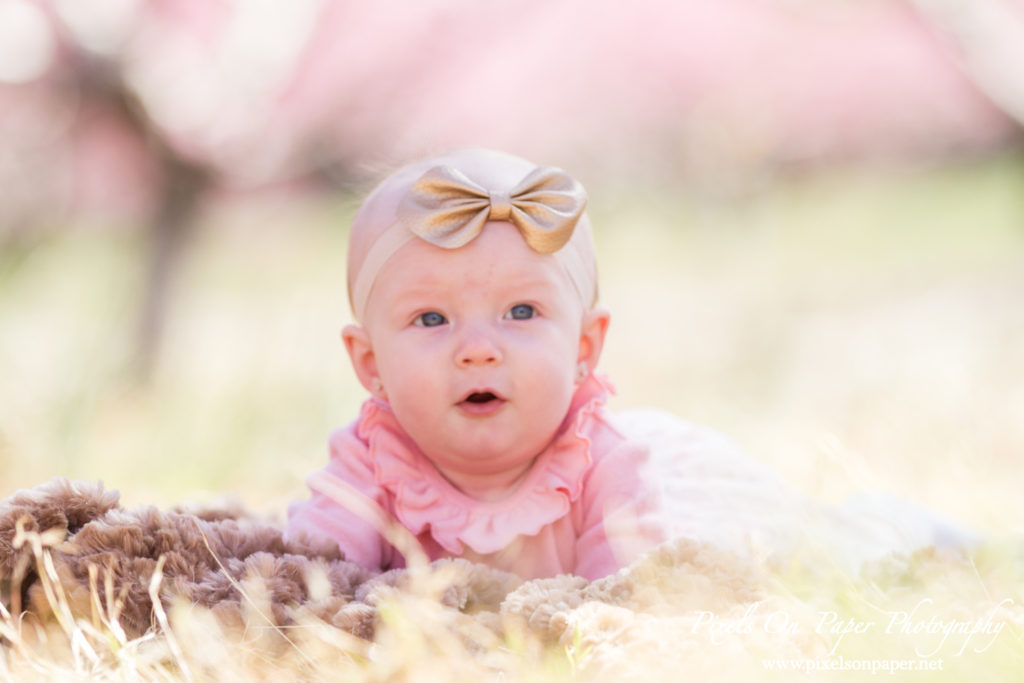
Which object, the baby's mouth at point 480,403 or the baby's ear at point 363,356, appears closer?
the baby's mouth at point 480,403

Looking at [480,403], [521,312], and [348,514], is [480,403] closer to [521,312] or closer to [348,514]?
[521,312]

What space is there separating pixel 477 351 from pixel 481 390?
0.07 m

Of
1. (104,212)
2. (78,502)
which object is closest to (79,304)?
(104,212)

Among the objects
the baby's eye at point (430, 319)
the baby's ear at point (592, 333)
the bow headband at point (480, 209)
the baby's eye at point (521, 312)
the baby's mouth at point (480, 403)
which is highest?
the bow headband at point (480, 209)

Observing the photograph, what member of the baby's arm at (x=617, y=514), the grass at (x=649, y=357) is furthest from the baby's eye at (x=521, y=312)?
the grass at (x=649, y=357)

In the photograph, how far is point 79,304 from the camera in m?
4.82

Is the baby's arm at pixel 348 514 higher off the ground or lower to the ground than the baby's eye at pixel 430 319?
lower

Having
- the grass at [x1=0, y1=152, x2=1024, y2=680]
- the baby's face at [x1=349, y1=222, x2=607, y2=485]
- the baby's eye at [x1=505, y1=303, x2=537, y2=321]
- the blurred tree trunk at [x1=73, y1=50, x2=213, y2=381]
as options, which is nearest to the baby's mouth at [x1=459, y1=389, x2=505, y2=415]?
the baby's face at [x1=349, y1=222, x2=607, y2=485]

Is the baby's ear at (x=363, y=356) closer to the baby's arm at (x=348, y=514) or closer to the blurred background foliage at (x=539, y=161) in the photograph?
the baby's arm at (x=348, y=514)

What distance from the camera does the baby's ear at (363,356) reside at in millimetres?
1801

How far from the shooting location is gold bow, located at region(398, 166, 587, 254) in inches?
64.2

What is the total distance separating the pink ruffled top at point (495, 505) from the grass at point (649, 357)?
0.36 m

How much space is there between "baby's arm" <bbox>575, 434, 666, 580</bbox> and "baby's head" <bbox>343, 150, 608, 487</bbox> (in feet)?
0.42

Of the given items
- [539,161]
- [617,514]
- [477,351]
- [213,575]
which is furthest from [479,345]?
[539,161]
